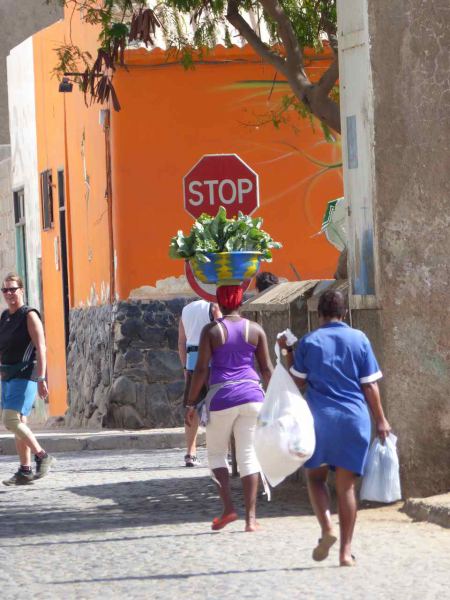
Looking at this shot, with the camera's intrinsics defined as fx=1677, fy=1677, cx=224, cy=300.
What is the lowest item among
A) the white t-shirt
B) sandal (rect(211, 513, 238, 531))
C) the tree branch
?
sandal (rect(211, 513, 238, 531))

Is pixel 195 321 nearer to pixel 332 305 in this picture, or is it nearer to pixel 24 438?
pixel 24 438

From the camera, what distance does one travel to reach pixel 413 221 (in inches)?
466

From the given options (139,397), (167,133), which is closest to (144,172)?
(167,133)

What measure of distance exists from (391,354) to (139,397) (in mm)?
10454

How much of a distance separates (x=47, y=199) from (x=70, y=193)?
2.00 meters

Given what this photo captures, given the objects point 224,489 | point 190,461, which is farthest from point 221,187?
point 224,489

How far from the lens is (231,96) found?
894 inches

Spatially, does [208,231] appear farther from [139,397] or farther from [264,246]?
[139,397]

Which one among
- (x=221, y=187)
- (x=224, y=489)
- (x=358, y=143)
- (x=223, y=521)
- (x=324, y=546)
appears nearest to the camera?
(x=324, y=546)

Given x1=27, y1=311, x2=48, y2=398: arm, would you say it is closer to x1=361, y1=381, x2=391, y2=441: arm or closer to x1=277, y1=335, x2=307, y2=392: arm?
x1=277, y1=335, x2=307, y2=392: arm

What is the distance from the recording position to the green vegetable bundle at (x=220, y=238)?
12445mm

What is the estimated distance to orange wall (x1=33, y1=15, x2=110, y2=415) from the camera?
2372 centimetres

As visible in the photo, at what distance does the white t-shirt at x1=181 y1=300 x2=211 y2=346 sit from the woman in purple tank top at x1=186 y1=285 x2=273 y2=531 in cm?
426

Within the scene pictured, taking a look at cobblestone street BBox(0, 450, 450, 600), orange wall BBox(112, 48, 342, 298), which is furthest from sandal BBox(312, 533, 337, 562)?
orange wall BBox(112, 48, 342, 298)
